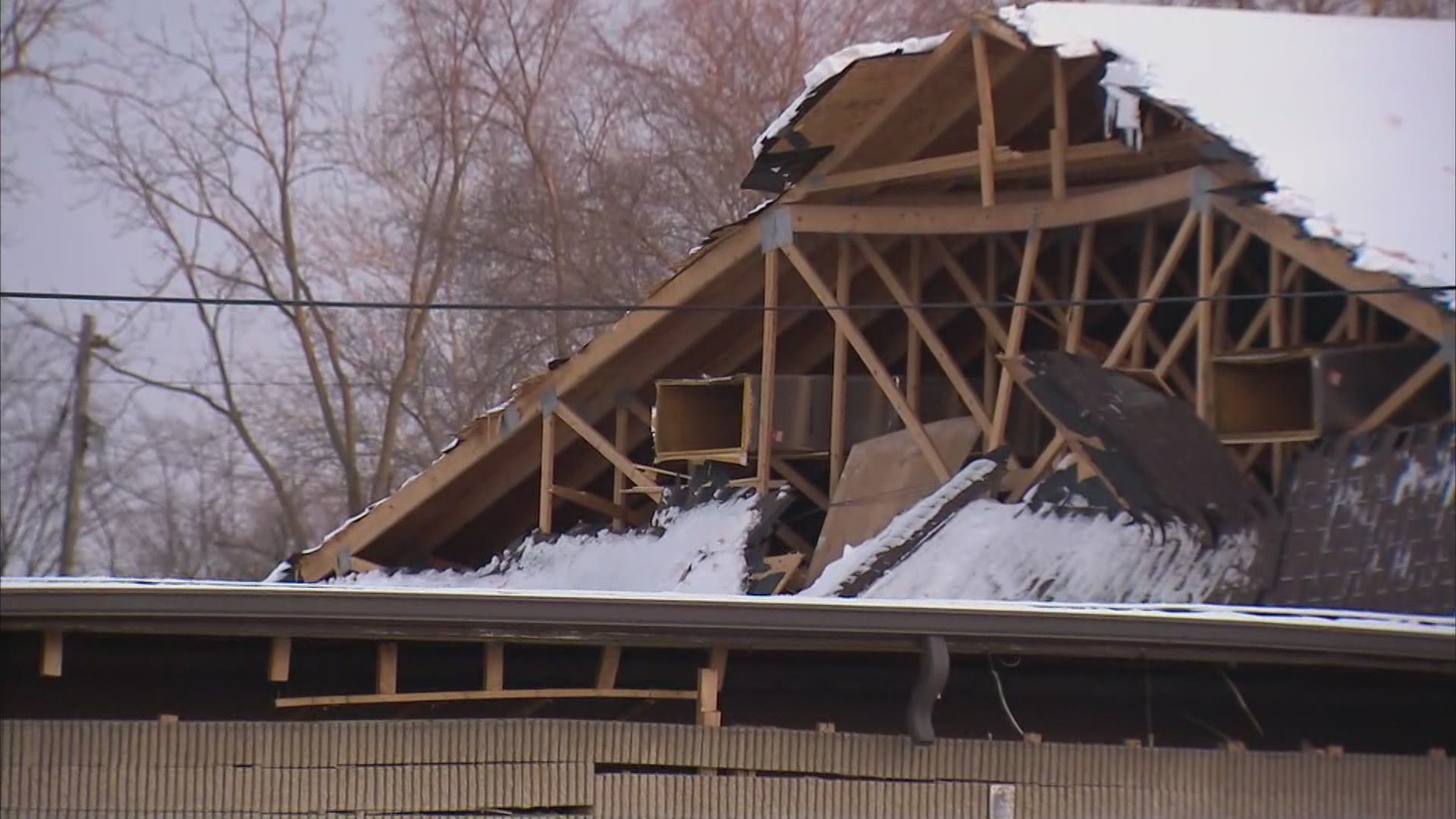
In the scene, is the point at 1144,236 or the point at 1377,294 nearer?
the point at 1377,294

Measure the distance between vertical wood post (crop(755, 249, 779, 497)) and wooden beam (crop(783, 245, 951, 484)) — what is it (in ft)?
0.73

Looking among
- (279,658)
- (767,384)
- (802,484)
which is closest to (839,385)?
(767,384)

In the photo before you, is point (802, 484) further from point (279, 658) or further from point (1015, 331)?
point (279, 658)

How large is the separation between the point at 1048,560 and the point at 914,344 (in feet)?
10.6

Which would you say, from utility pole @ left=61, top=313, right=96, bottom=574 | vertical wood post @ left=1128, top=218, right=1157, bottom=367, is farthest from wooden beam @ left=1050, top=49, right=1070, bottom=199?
utility pole @ left=61, top=313, right=96, bottom=574

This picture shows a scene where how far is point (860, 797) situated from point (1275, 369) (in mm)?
6621

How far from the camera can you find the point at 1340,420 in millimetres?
14633

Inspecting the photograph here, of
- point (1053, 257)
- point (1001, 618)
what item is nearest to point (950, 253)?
point (1053, 257)

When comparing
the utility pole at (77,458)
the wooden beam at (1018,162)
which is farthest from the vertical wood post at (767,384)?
the utility pole at (77,458)

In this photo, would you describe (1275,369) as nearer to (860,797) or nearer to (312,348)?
(860,797)

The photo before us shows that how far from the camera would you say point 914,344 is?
1783cm

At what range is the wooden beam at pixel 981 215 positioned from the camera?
1617cm

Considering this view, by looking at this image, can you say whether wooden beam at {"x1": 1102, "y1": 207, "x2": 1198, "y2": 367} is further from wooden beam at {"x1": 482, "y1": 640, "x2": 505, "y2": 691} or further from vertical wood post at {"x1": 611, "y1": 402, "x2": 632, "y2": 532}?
wooden beam at {"x1": 482, "y1": 640, "x2": 505, "y2": 691}

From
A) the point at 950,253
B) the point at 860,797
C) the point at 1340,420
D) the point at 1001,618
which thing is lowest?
the point at 860,797
